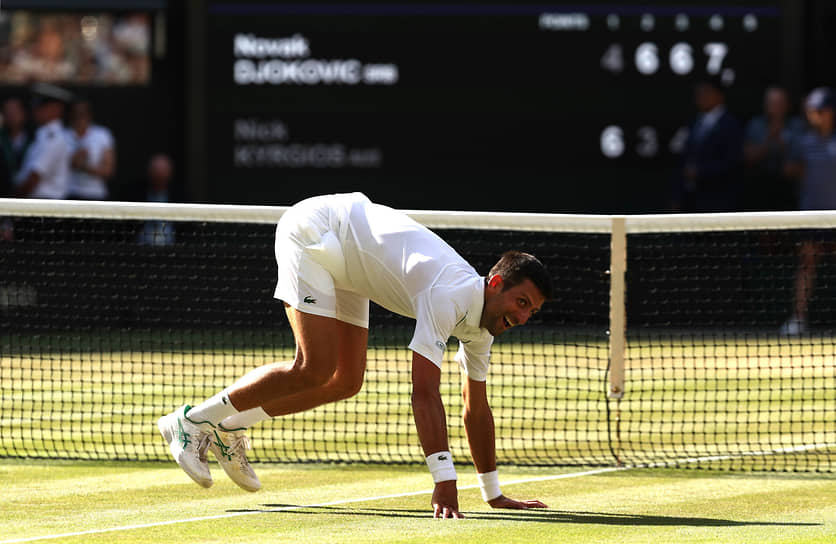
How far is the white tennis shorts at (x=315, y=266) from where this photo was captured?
6.86 meters

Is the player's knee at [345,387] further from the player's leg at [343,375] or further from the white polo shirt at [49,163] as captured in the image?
the white polo shirt at [49,163]

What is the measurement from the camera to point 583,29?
15258 millimetres

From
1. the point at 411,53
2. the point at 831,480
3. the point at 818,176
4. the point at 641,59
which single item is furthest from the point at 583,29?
the point at 831,480

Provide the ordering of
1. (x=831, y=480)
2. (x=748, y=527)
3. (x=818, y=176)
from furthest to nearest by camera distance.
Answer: (x=818, y=176) < (x=831, y=480) < (x=748, y=527)

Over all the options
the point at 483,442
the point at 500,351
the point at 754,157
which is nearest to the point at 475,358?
the point at 483,442

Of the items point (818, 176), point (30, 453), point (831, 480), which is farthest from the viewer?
point (818, 176)

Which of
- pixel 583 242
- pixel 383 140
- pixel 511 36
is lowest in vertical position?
pixel 583 242

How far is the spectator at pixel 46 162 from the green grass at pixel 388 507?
7.24 metres

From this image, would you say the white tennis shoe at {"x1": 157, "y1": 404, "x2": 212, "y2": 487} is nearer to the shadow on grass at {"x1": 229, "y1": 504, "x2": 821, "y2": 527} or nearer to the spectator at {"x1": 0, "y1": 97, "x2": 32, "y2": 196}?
the shadow on grass at {"x1": 229, "y1": 504, "x2": 821, "y2": 527}

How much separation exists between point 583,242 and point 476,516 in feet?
29.1

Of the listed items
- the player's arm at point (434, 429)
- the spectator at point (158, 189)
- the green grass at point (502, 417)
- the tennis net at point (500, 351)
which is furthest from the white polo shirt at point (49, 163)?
the player's arm at point (434, 429)

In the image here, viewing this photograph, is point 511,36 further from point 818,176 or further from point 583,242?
point 818,176

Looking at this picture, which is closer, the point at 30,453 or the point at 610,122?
the point at 30,453

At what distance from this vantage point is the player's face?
6500 millimetres
